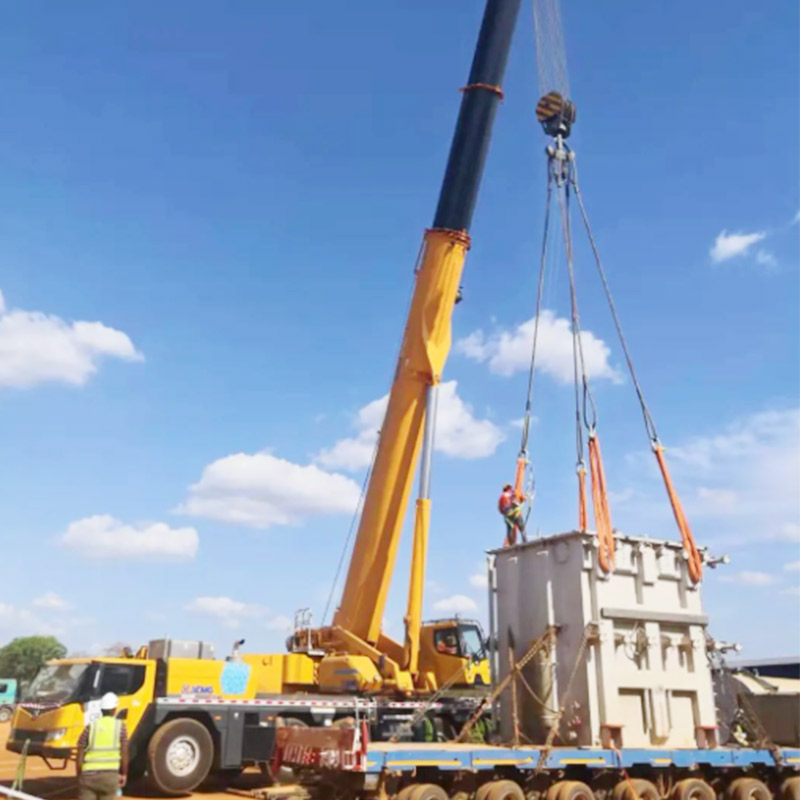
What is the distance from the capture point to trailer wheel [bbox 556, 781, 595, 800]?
31.4 feet

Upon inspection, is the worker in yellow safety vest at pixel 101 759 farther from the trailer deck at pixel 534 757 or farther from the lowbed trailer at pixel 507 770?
the trailer deck at pixel 534 757

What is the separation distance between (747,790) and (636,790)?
2.08 meters

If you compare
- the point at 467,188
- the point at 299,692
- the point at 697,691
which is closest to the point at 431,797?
the point at 697,691

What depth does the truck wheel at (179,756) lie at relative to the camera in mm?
12547

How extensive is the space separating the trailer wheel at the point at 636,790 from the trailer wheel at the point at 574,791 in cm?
49

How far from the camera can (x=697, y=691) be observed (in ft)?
36.8

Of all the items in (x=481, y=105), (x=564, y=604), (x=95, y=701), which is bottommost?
(x=95, y=701)

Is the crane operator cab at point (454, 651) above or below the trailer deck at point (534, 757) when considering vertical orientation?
above

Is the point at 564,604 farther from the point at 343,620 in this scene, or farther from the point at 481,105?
the point at 481,105

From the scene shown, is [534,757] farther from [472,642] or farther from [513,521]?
[472,642]

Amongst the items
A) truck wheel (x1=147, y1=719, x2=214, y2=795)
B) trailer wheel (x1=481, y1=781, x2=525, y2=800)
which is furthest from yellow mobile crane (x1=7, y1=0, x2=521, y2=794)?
trailer wheel (x1=481, y1=781, x2=525, y2=800)

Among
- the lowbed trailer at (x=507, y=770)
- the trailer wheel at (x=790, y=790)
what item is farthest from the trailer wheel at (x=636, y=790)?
the trailer wheel at (x=790, y=790)

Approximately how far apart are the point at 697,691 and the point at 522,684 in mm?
2368

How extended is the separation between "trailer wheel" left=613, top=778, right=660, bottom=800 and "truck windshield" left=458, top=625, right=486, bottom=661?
563 centimetres
